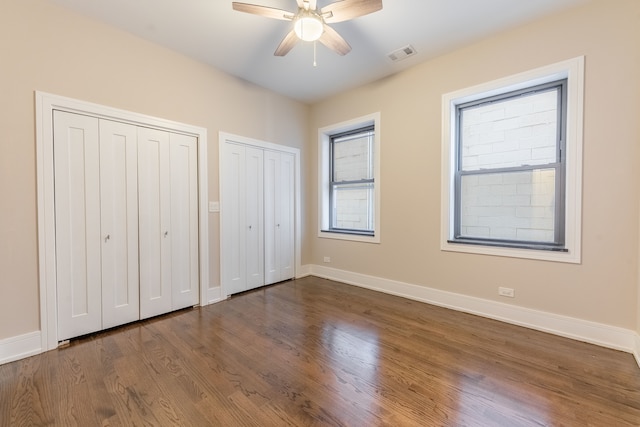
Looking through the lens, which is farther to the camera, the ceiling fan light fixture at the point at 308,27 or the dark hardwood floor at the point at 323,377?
the ceiling fan light fixture at the point at 308,27

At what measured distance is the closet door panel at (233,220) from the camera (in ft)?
11.5

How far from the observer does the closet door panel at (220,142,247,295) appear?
3.51m

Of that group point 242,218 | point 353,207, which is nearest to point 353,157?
point 353,207

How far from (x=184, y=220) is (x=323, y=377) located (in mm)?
2295

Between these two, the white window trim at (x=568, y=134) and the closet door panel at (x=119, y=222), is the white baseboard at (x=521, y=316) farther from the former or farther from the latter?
the closet door panel at (x=119, y=222)

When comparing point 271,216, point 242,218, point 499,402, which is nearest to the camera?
point 499,402

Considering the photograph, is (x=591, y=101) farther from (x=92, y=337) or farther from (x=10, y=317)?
(x=10, y=317)

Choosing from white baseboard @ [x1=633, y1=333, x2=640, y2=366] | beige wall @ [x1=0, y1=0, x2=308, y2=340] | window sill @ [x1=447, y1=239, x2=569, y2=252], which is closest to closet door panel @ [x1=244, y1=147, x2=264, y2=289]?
beige wall @ [x1=0, y1=0, x2=308, y2=340]

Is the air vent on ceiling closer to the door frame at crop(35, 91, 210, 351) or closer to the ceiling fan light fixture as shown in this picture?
the ceiling fan light fixture

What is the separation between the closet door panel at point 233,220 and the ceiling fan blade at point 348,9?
2010 mm

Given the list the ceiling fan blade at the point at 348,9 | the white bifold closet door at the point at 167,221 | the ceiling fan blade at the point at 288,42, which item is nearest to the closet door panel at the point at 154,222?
the white bifold closet door at the point at 167,221

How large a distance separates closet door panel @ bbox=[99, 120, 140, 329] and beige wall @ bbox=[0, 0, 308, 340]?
364 millimetres

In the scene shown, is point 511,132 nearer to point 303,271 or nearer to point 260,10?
point 260,10

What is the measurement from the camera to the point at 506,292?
2.79 m
